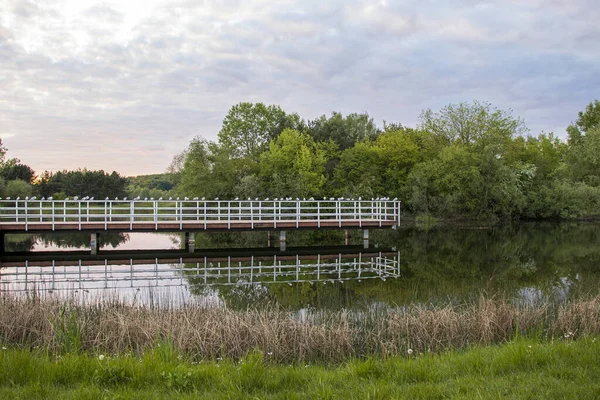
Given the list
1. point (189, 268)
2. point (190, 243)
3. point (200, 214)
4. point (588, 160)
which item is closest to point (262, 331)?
point (189, 268)

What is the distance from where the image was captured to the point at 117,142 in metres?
37.9

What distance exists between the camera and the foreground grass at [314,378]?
15.1 feet

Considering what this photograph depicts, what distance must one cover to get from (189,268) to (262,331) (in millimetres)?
10934

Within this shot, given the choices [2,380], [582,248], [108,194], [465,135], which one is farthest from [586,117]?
[2,380]

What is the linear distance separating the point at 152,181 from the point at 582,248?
289ft

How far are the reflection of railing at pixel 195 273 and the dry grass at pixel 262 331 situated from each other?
6051 mm

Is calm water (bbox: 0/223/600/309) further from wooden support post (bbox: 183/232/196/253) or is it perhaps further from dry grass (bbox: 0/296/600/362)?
dry grass (bbox: 0/296/600/362)

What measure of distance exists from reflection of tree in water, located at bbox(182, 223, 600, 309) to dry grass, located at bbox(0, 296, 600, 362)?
8.67ft

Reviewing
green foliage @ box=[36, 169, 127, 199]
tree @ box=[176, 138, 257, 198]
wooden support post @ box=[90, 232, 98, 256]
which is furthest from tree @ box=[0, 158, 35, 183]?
wooden support post @ box=[90, 232, 98, 256]

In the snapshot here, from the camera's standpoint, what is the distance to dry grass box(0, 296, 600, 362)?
23.1ft

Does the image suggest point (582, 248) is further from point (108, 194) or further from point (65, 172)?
point (65, 172)

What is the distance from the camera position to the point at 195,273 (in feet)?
54.7

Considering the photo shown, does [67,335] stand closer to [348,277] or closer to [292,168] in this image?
[348,277]

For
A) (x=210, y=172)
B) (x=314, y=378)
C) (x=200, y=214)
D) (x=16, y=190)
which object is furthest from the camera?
(x=16, y=190)
